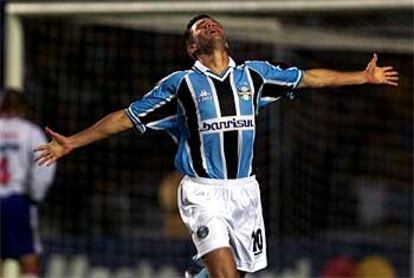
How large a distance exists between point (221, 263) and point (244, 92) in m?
0.82

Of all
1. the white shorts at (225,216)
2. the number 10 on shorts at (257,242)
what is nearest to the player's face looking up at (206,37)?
the white shorts at (225,216)

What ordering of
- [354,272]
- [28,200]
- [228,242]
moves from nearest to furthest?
[228,242] < [28,200] < [354,272]

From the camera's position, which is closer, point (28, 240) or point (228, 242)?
point (228, 242)

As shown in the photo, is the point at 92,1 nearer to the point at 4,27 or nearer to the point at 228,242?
the point at 4,27

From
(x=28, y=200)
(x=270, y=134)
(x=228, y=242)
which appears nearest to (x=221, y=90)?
(x=228, y=242)

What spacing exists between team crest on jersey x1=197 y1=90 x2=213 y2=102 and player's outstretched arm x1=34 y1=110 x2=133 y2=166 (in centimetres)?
35

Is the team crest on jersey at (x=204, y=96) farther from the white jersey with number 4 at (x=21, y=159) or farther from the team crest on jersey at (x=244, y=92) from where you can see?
the white jersey with number 4 at (x=21, y=159)

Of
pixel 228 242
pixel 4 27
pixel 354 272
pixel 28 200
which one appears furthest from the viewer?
pixel 354 272

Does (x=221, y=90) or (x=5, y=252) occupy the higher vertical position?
(x=221, y=90)

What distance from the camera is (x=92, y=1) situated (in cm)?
1263

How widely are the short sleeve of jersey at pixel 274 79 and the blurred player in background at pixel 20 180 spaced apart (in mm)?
4086

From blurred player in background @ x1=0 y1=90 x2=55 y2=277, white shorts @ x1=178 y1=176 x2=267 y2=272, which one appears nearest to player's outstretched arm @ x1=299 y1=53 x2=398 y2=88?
white shorts @ x1=178 y1=176 x2=267 y2=272

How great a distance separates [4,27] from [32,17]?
703 mm

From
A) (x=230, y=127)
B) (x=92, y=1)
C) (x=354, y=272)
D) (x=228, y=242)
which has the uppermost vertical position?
(x=92, y=1)
